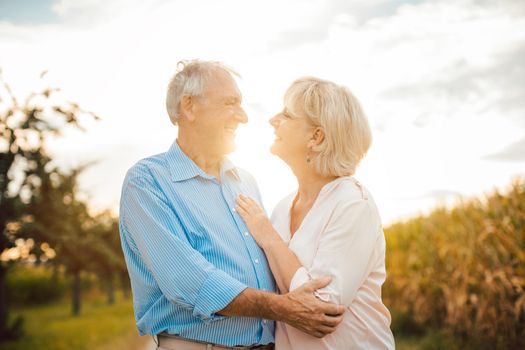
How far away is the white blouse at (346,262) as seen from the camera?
2.61 meters

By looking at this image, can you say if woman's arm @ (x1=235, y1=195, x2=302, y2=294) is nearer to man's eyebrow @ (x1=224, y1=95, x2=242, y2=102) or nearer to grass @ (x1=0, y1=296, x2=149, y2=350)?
man's eyebrow @ (x1=224, y1=95, x2=242, y2=102)

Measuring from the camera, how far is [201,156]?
10.5 feet

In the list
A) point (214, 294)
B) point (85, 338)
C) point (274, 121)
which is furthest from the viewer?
point (85, 338)

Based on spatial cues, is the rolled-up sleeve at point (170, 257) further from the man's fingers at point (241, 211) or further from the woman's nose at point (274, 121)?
the woman's nose at point (274, 121)

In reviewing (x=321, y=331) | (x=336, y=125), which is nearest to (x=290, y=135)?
(x=336, y=125)

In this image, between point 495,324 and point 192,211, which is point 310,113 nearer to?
point 192,211

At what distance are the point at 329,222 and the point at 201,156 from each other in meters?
0.94

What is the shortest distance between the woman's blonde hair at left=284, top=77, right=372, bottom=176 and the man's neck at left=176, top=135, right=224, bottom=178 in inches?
25.5

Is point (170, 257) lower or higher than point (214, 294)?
higher

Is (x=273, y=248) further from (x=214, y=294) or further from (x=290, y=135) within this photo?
(x=290, y=135)

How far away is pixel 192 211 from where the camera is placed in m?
2.83

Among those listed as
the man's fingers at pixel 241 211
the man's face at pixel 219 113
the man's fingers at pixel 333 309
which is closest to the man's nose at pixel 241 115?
the man's face at pixel 219 113

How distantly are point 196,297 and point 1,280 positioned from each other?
10.8 metres

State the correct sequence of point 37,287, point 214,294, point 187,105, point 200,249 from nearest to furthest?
point 214,294 < point 200,249 < point 187,105 < point 37,287
